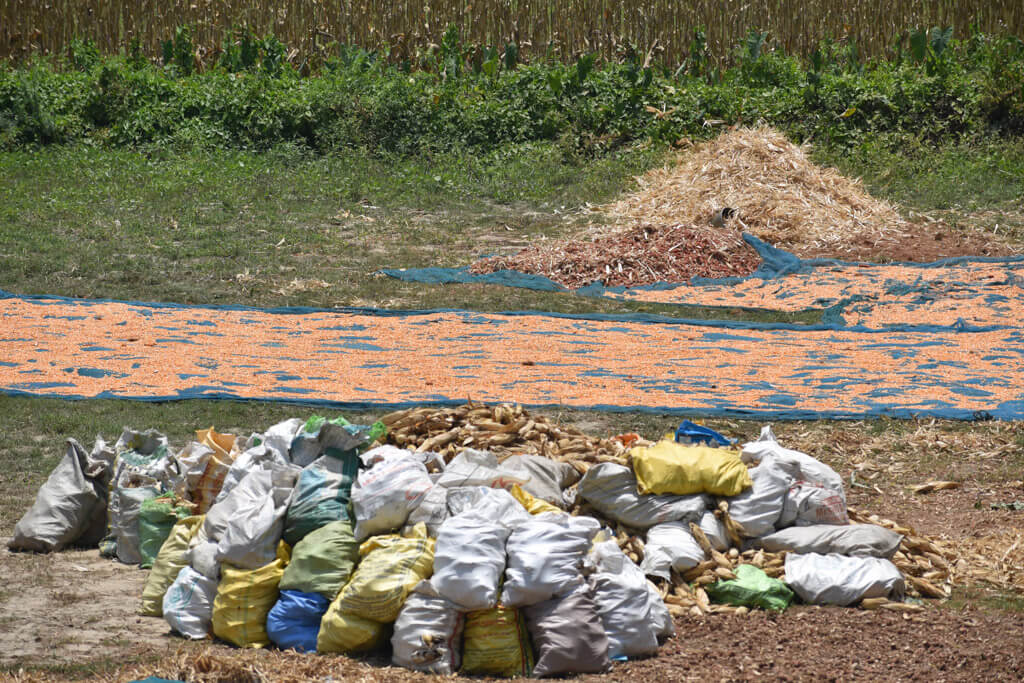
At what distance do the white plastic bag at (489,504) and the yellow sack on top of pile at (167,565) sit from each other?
1.01 meters

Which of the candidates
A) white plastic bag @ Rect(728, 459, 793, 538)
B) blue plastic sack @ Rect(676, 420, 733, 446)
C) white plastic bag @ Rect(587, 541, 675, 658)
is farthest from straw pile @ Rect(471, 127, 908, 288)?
white plastic bag @ Rect(587, 541, 675, 658)

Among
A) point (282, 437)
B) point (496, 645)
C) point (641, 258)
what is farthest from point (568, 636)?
point (641, 258)

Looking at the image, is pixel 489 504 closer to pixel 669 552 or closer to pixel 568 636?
pixel 568 636

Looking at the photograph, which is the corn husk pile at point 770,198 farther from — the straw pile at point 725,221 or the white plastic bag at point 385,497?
the white plastic bag at point 385,497

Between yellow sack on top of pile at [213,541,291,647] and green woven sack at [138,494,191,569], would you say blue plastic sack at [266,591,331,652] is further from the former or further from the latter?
green woven sack at [138,494,191,569]

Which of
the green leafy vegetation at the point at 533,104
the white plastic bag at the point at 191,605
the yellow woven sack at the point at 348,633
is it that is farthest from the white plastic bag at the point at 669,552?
the green leafy vegetation at the point at 533,104

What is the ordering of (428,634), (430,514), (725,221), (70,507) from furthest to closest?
(725,221)
(70,507)
(430,514)
(428,634)

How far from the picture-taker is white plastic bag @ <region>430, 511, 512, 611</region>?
159 inches

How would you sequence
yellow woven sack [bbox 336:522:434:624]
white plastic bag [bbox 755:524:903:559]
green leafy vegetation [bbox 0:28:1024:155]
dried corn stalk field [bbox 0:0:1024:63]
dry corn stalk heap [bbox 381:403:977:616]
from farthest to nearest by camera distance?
dried corn stalk field [bbox 0:0:1024:63] < green leafy vegetation [bbox 0:28:1024:155] < white plastic bag [bbox 755:524:903:559] < dry corn stalk heap [bbox 381:403:977:616] < yellow woven sack [bbox 336:522:434:624]

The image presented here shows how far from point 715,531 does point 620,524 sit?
38 cm

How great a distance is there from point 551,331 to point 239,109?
7604 mm

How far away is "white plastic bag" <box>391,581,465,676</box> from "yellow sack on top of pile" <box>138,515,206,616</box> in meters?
1.02

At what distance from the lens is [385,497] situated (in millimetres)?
4418

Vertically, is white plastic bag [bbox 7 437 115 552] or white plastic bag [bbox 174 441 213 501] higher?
white plastic bag [bbox 174 441 213 501]
